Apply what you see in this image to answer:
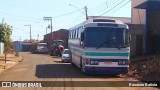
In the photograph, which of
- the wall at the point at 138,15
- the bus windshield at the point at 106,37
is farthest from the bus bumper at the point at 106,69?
the wall at the point at 138,15

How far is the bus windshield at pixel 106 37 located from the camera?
21.6 metres

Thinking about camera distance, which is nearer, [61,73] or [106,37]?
[106,37]

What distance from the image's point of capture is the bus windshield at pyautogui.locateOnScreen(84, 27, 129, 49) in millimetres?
21586

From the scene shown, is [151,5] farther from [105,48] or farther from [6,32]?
[6,32]

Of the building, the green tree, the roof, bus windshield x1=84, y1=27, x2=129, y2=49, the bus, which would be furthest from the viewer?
the green tree

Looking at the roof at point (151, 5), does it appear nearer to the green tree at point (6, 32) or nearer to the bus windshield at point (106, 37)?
the bus windshield at point (106, 37)

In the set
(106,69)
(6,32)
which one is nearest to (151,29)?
(106,69)

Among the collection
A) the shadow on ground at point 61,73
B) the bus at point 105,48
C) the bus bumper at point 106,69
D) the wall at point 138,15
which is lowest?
the shadow on ground at point 61,73

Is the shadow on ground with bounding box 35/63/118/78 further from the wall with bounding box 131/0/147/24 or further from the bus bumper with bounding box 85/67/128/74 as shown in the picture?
the wall with bounding box 131/0/147/24

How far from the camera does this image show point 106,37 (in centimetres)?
2170

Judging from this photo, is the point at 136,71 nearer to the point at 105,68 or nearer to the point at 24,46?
the point at 105,68

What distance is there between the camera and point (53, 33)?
94562mm

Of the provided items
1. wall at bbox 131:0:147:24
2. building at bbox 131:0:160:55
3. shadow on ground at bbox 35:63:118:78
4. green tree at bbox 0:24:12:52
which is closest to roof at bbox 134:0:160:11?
building at bbox 131:0:160:55

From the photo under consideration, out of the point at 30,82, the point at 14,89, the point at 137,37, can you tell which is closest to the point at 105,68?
the point at 30,82
